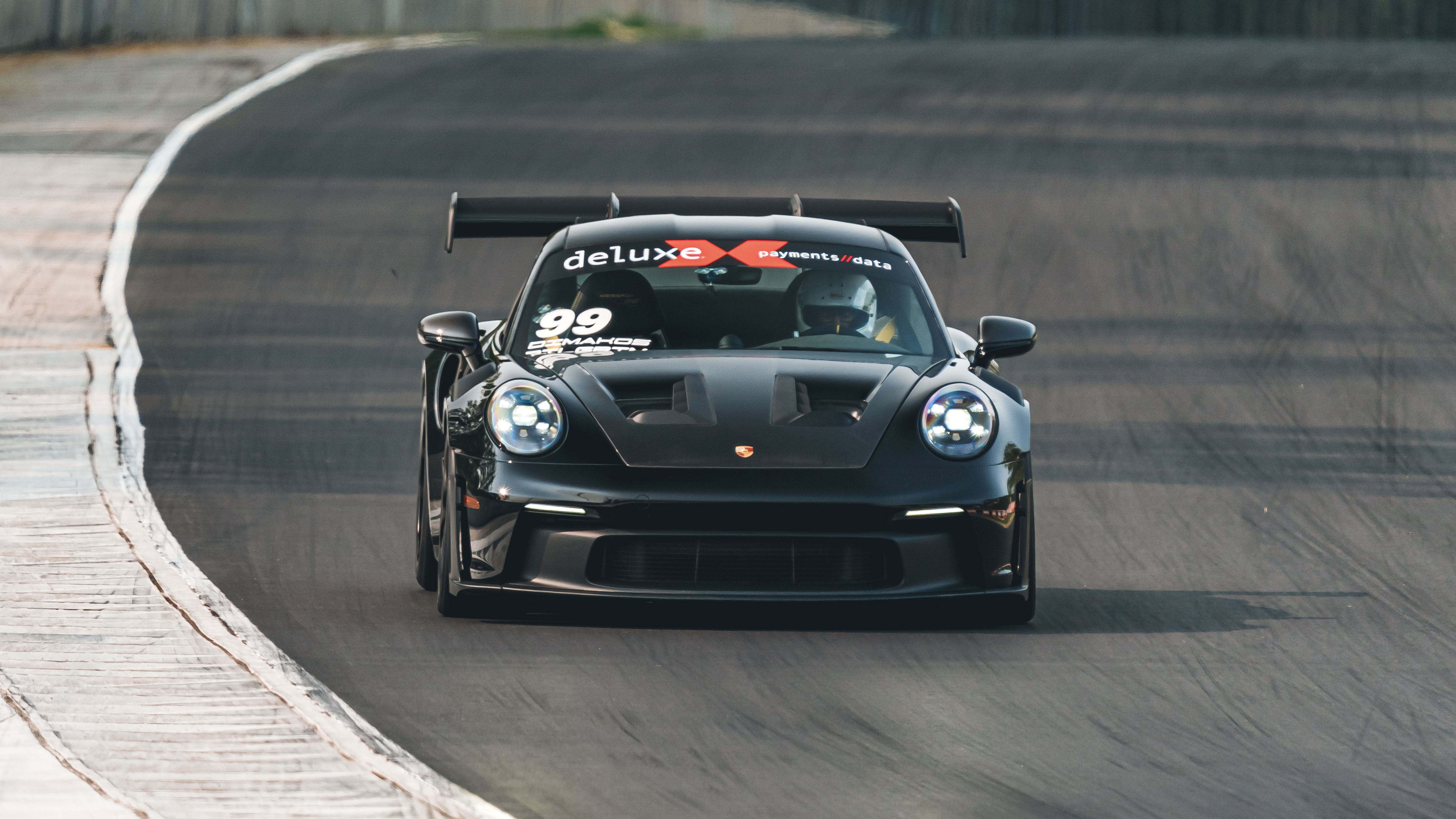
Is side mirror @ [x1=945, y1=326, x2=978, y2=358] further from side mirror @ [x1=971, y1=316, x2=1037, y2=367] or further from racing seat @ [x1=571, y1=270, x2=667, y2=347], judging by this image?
racing seat @ [x1=571, y1=270, x2=667, y2=347]

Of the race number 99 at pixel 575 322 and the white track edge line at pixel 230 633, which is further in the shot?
the race number 99 at pixel 575 322

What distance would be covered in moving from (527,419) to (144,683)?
1.49 m

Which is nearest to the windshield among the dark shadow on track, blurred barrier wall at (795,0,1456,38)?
the dark shadow on track

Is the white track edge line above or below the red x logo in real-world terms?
below

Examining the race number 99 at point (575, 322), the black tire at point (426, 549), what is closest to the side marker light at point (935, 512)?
the race number 99 at point (575, 322)

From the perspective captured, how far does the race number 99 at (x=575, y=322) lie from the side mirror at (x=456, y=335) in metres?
0.23

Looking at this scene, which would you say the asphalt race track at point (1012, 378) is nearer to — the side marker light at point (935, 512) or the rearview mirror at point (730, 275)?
the side marker light at point (935, 512)

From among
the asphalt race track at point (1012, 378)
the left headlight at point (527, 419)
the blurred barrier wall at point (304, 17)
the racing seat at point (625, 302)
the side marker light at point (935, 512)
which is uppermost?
the racing seat at point (625, 302)

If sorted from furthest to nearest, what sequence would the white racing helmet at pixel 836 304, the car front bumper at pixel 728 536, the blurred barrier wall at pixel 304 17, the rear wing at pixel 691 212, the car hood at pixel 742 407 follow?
1. the blurred barrier wall at pixel 304 17
2. the rear wing at pixel 691 212
3. the white racing helmet at pixel 836 304
4. the car hood at pixel 742 407
5. the car front bumper at pixel 728 536

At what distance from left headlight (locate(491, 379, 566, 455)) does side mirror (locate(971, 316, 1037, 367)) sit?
1614mm

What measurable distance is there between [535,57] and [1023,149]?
8.20 m

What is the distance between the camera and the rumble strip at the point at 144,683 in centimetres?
476

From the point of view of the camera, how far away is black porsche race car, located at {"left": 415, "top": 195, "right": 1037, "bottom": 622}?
6328 millimetres

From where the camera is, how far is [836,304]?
7.60 m
